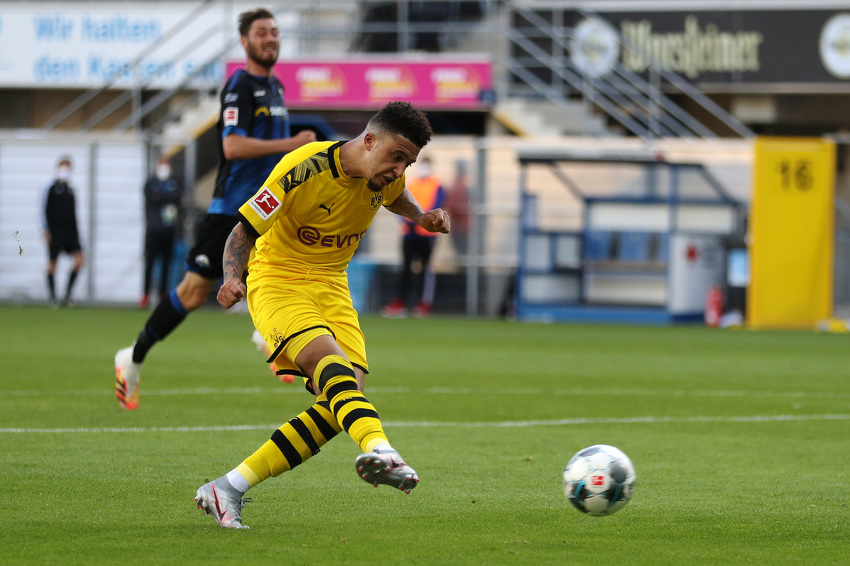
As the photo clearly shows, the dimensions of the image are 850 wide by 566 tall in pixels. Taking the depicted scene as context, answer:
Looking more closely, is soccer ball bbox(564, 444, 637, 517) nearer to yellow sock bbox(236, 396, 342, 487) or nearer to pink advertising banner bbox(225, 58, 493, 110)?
yellow sock bbox(236, 396, 342, 487)

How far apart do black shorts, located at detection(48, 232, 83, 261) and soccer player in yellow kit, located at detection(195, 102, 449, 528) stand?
14.5 metres

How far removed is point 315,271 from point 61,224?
14.8m

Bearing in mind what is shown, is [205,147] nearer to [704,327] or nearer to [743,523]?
[704,327]

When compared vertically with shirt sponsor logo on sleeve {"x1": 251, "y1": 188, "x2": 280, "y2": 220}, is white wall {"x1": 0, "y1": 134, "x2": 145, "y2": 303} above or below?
below

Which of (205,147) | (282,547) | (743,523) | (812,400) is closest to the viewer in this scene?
(282,547)

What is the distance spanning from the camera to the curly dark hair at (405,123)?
4.59 metres

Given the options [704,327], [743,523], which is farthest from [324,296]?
[704,327]

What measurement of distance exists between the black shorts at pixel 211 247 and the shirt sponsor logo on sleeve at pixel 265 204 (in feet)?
8.83

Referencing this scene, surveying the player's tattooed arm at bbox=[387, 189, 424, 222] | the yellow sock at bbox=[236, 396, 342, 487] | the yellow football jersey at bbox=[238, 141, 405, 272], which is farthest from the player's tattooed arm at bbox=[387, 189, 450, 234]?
the yellow sock at bbox=[236, 396, 342, 487]

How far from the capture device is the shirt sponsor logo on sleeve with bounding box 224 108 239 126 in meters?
7.47

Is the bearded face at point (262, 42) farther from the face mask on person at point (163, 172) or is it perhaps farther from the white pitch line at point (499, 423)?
the face mask on person at point (163, 172)

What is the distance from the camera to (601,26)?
2392cm

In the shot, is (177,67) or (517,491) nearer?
(517,491)

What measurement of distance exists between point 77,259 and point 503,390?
37.0ft
